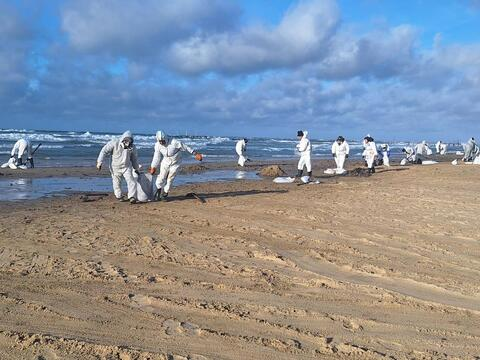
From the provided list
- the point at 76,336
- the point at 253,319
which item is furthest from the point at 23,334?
the point at 253,319

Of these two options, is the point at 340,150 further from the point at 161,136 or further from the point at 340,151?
the point at 161,136

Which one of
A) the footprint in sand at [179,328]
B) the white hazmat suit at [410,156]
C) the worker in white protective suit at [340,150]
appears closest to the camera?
the footprint in sand at [179,328]

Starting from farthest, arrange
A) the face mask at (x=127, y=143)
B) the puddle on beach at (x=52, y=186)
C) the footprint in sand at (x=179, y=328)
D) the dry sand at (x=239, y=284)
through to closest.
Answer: the puddle on beach at (x=52, y=186)
the face mask at (x=127, y=143)
the footprint in sand at (x=179, y=328)
the dry sand at (x=239, y=284)

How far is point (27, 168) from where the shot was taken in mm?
22109

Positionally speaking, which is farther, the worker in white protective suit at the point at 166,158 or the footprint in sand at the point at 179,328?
the worker in white protective suit at the point at 166,158

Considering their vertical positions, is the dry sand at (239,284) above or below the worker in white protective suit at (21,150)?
below

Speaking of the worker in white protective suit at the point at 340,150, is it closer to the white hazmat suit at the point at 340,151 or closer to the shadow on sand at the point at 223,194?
the white hazmat suit at the point at 340,151

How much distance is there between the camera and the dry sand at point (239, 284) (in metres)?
3.93

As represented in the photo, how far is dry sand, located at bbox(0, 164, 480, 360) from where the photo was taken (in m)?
3.93

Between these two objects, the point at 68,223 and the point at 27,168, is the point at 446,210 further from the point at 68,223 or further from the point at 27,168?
the point at 27,168

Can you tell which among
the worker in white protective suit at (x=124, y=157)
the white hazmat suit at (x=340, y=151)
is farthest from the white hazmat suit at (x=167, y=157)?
the white hazmat suit at (x=340, y=151)

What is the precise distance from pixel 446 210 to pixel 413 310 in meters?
6.84

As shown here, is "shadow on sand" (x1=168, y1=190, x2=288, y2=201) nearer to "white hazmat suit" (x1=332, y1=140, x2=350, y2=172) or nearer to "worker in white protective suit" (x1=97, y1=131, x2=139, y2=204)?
"worker in white protective suit" (x1=97, y1=131, x2=139, y2=204)

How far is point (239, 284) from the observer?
5.47 m
